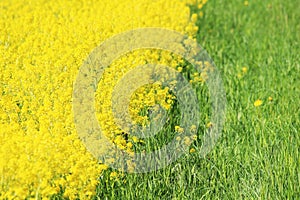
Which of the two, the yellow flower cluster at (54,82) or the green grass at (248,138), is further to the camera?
the green grass at (248,138)

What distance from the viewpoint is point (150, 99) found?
4.19 meters

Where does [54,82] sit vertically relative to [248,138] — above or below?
above

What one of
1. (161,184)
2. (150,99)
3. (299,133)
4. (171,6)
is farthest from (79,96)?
(171,6)

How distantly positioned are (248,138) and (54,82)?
145cm

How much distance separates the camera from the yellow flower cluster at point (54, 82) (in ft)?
9.86

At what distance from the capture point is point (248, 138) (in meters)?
4.05

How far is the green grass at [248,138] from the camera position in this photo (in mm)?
3439

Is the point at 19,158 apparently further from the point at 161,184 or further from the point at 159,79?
the point at 159,79

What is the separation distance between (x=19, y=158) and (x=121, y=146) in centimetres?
66

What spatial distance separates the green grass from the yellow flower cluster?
0.34 metres

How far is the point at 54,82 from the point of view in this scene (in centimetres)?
408

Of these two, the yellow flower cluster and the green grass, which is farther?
the green grass

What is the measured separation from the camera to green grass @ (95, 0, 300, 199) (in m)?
3.44

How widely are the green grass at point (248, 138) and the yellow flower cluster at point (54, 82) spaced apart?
0.34 metres
